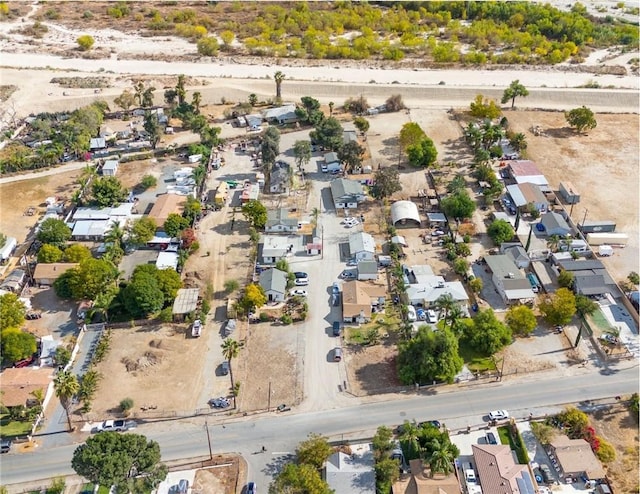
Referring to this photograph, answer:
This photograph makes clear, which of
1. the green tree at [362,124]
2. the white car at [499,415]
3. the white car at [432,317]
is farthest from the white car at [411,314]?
the green tree at [362,124]

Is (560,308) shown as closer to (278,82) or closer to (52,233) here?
(52,233)

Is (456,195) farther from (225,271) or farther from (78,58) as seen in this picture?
(78,58)

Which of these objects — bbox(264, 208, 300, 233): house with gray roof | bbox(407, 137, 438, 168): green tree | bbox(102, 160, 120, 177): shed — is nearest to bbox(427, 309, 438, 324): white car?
bbox(264, 208, 300, 233): house with gray roof

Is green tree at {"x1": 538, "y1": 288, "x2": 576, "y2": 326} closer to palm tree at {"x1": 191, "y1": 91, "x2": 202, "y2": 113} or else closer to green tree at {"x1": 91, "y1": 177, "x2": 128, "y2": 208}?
green tree at {"x1": 91, "y1": 177, "x2": 128, "y2": 208}

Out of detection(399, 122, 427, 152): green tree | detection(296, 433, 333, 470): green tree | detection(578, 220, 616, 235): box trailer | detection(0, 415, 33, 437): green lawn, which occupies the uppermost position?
detection(399, 122, 427, 152): green tree

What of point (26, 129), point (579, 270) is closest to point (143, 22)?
point (26, 129)

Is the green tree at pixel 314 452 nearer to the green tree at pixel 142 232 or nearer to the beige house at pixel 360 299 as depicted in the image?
the beige house at pixel 360 299
